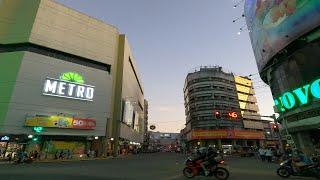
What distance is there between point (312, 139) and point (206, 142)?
69.8m

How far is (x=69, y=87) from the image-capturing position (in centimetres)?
5456

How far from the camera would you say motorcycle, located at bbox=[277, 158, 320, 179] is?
48.6ft

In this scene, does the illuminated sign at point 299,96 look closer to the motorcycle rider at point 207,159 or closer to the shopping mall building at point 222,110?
the motorcycle rider at point 207,159

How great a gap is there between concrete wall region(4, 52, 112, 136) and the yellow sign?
96 cm

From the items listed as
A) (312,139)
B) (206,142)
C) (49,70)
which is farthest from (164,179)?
(206,142)

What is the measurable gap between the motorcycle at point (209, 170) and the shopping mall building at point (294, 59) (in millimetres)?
19813

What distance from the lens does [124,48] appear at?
72.3 m

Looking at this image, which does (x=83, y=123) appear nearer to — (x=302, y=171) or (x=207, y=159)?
(x=207, y=159)

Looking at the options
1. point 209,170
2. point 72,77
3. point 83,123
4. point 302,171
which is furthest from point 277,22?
point 72,77

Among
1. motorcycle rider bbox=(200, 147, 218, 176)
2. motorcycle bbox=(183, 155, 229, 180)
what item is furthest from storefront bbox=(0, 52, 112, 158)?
motorcycle rider bbox=(200, 147, 218, 176)

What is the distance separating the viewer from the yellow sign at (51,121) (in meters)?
48.2

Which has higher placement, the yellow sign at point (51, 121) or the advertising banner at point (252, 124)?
the advertising banner at point (252, 124)

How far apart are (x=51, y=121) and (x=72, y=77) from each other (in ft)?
33.0

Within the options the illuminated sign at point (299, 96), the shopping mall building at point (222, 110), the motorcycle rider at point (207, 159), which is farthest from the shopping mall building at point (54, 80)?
the shopping mall building at point (222, 110)
